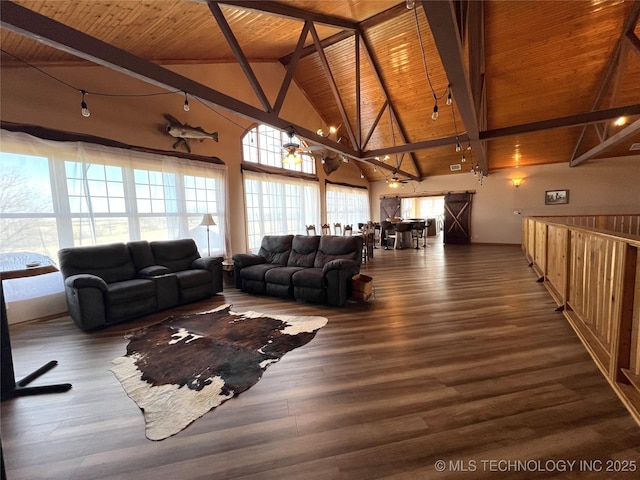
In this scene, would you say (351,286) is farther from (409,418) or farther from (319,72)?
(319,72)

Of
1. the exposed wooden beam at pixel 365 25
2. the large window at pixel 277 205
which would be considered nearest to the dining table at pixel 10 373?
the large window at pixel 277 205

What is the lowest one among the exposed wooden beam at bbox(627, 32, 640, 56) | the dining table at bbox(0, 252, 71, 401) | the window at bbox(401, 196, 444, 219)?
the dining table at bbox(0, 252, 71, 401)

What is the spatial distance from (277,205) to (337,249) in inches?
133

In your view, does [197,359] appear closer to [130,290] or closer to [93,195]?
[130,290]

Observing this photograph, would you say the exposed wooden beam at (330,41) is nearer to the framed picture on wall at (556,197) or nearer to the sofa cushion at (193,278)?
the sofa cushion at (193,278)

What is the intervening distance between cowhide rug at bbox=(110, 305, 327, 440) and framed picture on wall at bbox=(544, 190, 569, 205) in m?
10.2

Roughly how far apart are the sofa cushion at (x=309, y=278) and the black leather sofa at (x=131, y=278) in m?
1.46

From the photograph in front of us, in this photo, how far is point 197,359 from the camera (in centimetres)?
255

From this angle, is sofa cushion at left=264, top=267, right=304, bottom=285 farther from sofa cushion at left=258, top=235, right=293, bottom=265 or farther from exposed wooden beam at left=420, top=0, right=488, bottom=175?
exposed wooden beam at left=420, top=0, right=488, bottom=175

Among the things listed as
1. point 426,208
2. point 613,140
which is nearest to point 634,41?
point 613,140

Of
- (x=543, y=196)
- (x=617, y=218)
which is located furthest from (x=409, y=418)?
(x=543, y=196)

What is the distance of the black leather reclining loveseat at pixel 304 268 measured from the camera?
393 cm

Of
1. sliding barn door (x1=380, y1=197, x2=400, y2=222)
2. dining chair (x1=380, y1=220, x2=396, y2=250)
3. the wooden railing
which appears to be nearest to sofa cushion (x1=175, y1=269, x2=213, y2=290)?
the wooden railing

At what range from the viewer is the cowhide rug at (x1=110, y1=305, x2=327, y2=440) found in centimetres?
192
